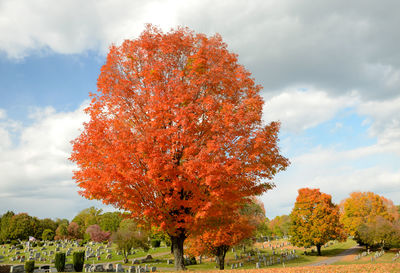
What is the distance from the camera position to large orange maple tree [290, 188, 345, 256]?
1898 inches

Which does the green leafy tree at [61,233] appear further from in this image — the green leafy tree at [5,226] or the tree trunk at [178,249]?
the tree trunk at [178,249]

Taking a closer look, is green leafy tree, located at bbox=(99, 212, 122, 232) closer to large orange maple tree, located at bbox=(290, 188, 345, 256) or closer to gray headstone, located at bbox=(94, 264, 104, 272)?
large orange maple tree, located at bbox=(290, 188, 345, 256)

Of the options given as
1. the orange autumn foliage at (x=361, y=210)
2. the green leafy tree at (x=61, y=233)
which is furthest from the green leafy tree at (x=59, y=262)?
the green leafy tree at (x=61, y=233)

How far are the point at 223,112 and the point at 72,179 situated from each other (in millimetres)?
8441

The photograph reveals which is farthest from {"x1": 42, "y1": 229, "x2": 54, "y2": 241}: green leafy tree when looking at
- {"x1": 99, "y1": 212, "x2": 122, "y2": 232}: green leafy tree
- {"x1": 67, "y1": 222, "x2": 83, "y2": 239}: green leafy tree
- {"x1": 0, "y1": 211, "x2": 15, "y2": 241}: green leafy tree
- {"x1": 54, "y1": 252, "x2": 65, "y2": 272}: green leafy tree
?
{"x1": 54, "y1": 252, "x2": 65, "y2": 272}: green leafy tree

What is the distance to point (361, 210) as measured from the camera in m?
57.8

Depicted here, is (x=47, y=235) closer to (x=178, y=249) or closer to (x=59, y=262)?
(x=59, y=262)

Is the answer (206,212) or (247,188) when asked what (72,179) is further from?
(247,188)

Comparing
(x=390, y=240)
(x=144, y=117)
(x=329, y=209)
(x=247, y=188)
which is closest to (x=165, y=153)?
(x=144, y=117)

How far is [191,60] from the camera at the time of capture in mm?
15594

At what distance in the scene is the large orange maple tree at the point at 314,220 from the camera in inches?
1898

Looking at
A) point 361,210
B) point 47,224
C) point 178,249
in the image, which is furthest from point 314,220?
point 47,224

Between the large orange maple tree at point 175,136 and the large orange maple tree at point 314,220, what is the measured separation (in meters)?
37.6

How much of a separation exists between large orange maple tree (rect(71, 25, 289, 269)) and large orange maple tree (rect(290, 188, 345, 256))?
37.6 m
